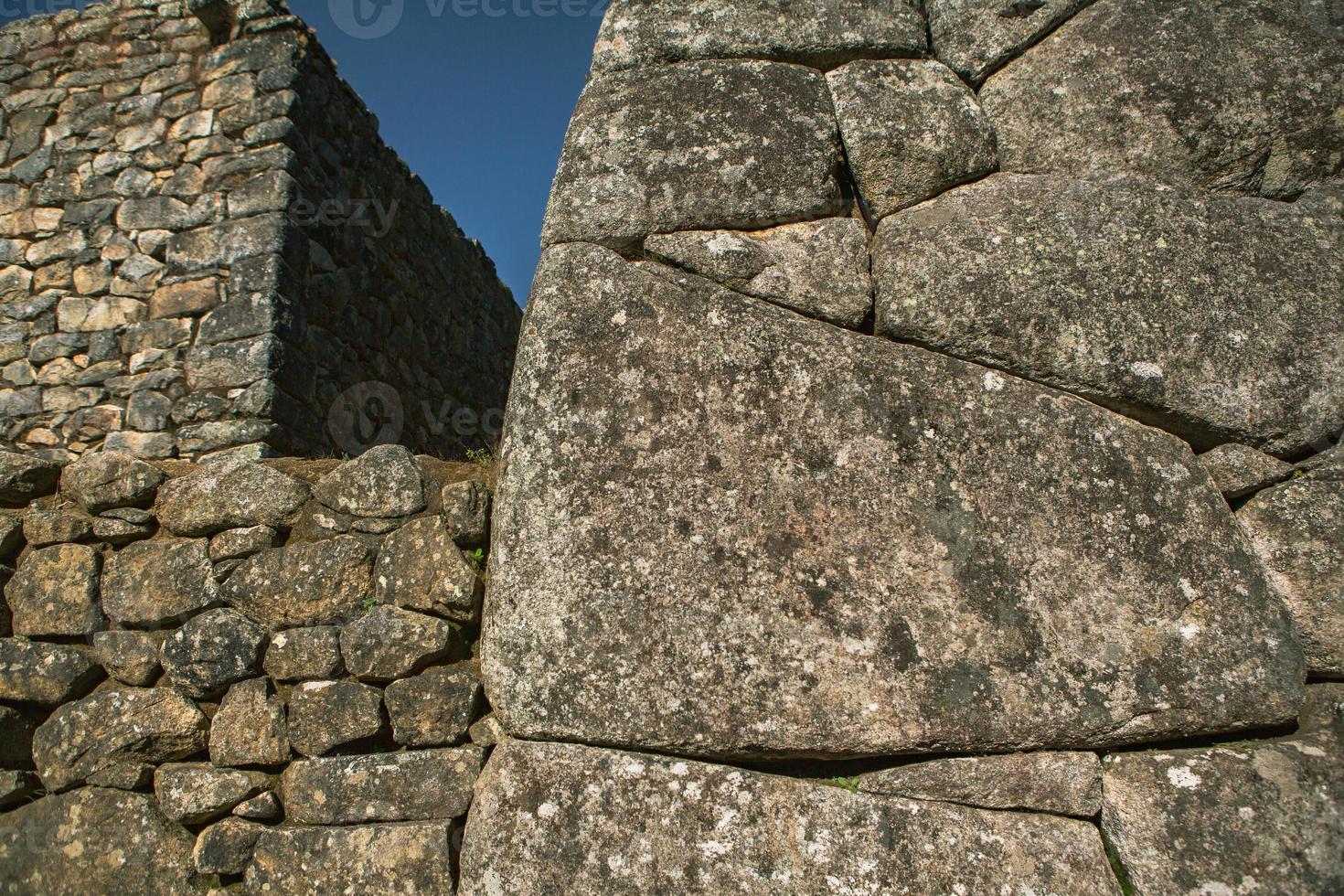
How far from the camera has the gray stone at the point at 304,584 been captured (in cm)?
246

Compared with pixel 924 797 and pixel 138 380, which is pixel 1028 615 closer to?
pixel 924 797

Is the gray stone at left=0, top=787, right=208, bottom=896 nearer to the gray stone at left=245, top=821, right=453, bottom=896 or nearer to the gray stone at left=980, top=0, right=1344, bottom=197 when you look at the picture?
the gray stone at left=245, top=821, right=453, bottom=896

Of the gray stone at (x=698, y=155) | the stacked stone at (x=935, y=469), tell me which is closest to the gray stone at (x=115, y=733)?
the stacked stone at (x=935, y=469)

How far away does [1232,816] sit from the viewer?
5.87ft

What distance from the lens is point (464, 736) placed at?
223 centimetres

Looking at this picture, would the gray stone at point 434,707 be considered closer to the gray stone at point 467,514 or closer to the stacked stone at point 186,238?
the gray stone at point 467,514

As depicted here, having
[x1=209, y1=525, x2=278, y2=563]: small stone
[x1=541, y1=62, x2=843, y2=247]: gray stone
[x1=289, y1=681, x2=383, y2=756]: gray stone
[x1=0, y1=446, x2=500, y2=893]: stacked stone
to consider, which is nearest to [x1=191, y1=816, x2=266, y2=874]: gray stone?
[x1=0, y1=446, x2=500, y2=893]: stacked stone

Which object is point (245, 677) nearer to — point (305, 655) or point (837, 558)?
point (305, 655)

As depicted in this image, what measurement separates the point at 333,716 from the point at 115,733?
74cm

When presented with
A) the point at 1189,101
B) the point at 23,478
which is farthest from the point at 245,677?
the point at 1189,101

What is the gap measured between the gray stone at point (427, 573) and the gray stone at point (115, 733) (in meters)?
0.69

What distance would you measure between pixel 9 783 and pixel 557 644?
1857 millimetres

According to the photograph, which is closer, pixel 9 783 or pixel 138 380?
pixel 9 783

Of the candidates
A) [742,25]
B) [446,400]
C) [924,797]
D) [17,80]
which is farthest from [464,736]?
[17,80]
